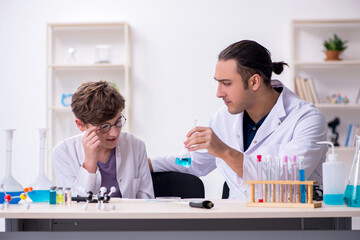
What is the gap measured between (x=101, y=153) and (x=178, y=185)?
39cm

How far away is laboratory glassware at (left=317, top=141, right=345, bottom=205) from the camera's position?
5.58 ft

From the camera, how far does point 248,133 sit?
8.61ft

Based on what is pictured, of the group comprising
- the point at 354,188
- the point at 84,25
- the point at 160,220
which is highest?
the point at 84,25

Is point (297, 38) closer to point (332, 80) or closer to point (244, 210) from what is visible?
point (332, 80)

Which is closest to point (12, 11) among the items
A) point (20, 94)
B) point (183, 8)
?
point (20, 94)

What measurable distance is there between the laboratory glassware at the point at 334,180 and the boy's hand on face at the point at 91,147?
3.21ft

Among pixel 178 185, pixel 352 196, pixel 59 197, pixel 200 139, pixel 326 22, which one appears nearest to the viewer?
pixel 352 196

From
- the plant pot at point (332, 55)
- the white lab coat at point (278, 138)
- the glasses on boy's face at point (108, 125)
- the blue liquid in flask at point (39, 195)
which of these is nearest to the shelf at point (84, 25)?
the plant pot at point (332, 55)

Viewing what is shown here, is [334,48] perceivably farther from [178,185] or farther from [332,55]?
[178,185]

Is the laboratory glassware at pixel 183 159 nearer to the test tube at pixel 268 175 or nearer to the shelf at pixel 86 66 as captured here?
the test tube at pixel 268 175

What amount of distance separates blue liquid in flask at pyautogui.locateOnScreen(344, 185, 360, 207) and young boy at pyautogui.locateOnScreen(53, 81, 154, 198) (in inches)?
38.8

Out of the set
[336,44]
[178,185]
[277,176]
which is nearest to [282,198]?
[277,176]

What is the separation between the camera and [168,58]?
16.7 ft

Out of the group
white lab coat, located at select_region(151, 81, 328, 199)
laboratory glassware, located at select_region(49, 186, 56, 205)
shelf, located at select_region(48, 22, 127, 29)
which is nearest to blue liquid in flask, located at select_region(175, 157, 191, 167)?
white lab coat, located at select_region(151, 81, 328, 199)
